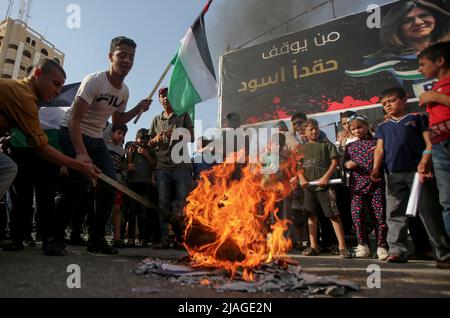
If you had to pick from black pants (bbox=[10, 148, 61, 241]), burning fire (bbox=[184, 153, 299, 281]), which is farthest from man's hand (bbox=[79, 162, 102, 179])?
burning fire (bbox=[184, 153, 299, 281])

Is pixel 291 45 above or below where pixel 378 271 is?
above

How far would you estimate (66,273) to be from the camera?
231 centimetres

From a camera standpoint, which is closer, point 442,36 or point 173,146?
point 173,146

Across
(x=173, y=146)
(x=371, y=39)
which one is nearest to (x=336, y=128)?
(x=371, y=39)

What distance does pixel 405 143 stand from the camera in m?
3.56

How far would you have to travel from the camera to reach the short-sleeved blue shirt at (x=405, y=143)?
3.51m

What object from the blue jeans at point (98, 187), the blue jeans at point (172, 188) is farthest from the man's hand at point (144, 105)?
the blue jeans at point (172, 188)

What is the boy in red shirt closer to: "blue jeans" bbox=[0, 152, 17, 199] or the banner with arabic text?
"blue jeans" bbox=[0, 152, 17, 199]

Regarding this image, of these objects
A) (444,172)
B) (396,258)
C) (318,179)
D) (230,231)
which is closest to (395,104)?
(444,172)

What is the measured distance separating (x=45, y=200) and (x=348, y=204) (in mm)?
4757

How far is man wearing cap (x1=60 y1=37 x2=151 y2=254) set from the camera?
142 inches
